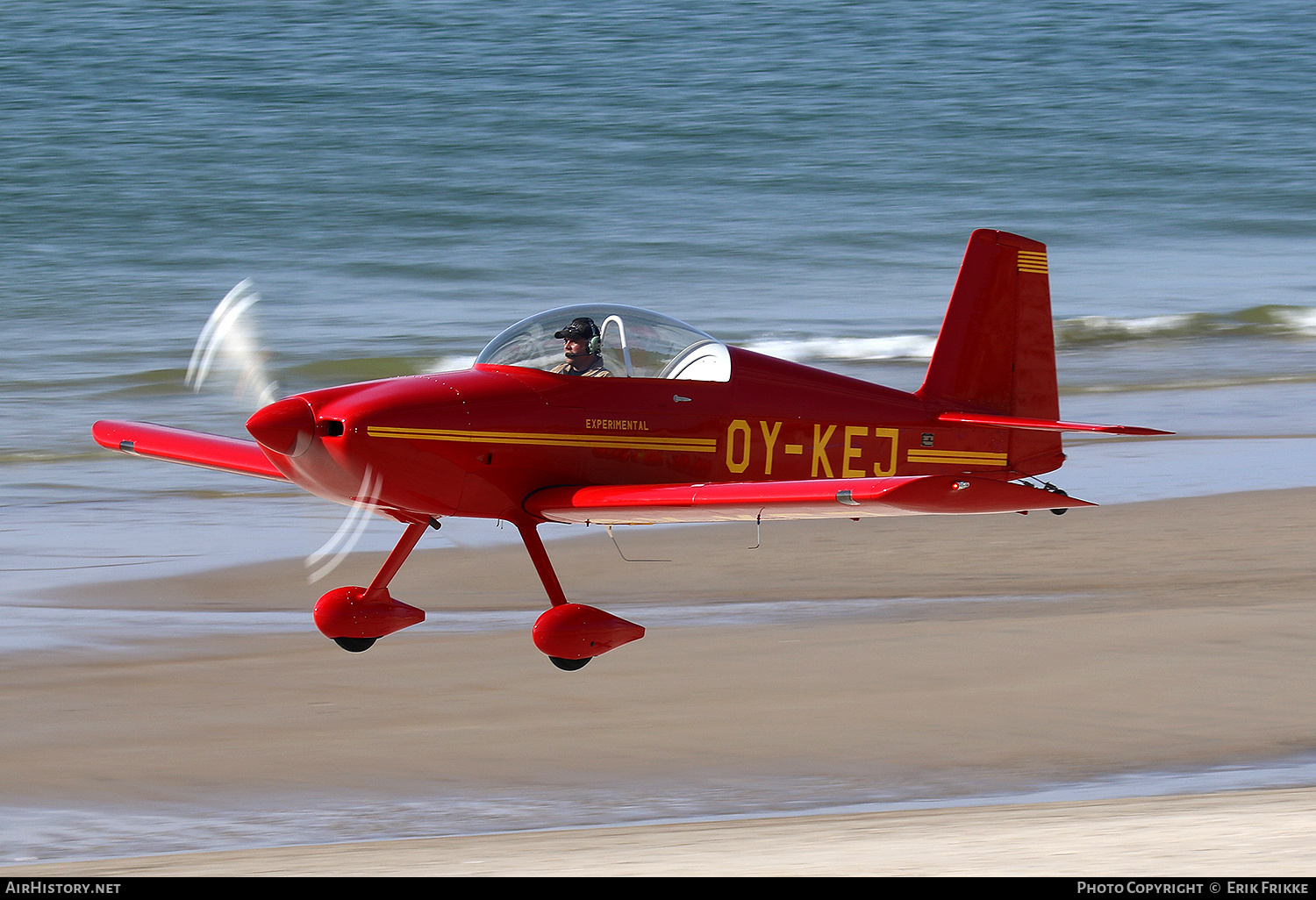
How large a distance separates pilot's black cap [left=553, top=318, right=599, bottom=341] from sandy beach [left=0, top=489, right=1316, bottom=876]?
5.88 feet

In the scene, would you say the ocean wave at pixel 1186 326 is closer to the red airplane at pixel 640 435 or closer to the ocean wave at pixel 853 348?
the ocean wave at pixel 853 348

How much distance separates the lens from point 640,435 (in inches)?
357

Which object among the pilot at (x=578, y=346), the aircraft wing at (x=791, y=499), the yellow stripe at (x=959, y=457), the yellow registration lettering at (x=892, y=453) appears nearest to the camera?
the aircraft wing at (x=791, y=499)

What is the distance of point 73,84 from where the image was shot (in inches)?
1650

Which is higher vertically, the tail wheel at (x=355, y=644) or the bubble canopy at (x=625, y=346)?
the bubble canopy at (x=625, y=346)

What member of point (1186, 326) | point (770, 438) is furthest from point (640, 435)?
point (1186, 326)

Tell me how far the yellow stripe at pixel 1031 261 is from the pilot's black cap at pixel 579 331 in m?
3.01

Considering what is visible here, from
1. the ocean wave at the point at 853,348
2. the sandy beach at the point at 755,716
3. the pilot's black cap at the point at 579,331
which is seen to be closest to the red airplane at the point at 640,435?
the pilot's black cap at the point at 579,331

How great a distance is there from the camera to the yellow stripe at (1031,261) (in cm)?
1030

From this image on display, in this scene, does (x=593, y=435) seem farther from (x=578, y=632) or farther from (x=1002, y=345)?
(x=1002, y=345)

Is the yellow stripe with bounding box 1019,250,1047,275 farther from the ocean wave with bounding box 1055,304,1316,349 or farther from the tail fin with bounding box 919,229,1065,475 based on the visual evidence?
the ocean wave with bounding box 1055,304,1316,349

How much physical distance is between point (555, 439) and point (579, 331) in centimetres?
61

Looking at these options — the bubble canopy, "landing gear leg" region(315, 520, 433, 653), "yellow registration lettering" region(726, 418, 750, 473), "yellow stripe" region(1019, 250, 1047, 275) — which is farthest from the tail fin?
"landing gear leg" region(315, 520, 433, 653)

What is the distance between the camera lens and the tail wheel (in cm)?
923
